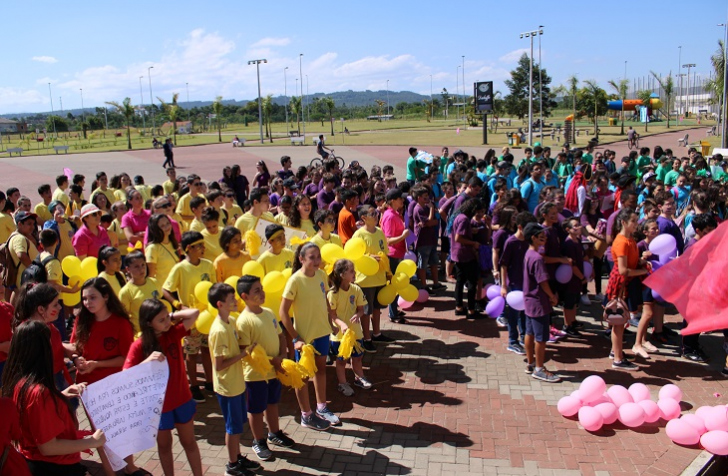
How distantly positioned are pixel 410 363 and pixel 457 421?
1.48 m

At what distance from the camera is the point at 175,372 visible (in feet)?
14.5

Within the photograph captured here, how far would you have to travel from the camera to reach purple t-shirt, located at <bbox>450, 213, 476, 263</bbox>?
8344mm

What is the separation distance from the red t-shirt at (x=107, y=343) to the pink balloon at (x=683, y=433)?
4718 mm

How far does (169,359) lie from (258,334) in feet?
→ 2.44

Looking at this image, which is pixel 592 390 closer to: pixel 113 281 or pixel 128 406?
pixel 128 406

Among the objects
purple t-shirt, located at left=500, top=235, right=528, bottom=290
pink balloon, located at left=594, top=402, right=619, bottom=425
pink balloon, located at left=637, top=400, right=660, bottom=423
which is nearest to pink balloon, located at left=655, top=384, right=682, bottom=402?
Result: pink balloon, located at left=637, top=400, right=660, bottom=423

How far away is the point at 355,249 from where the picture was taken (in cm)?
686

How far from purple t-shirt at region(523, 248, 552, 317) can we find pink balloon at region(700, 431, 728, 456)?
1.92 meters

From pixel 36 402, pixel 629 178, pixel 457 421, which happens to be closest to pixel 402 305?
pixel 457 421

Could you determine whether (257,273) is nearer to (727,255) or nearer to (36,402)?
(36,402)

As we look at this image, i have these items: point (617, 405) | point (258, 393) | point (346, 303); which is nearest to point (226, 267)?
point (346, 303)

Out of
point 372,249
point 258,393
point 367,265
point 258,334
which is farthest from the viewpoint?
point 372,249

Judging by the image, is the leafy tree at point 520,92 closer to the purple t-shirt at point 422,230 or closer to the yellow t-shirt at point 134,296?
the purple t-shirt at point 422,230

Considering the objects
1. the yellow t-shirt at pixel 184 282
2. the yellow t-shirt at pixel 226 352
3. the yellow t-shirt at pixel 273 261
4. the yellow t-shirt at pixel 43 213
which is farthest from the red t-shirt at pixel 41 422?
the yellow t-shirt at pixel 43 213
